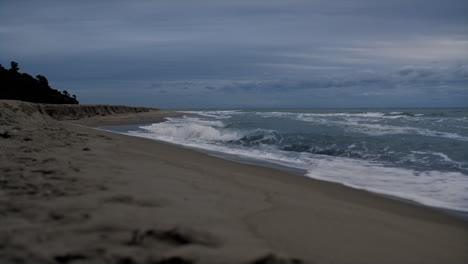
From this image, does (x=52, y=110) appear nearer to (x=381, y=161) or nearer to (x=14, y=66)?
(x=14, y=66)

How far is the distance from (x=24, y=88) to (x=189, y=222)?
29.1 meters

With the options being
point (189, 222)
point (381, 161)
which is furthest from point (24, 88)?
point (189, 222)

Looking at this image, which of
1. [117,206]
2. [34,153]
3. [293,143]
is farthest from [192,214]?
[293,143]

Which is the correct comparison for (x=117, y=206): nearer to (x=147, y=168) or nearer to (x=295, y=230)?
(x=295, y=230)

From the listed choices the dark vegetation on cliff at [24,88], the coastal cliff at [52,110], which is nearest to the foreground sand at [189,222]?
the coastal cliff at [52,110]

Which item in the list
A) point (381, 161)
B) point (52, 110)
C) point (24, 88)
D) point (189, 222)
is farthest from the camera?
point (24, 88)

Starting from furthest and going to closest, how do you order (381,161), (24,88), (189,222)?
1. (24,88)
2. (381,161)
3. (189,222)

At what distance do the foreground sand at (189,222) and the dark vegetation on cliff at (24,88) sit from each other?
24.3m

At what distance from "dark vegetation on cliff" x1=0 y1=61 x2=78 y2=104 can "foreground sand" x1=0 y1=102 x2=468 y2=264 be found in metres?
24.3

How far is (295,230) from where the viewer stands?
9.71 feet

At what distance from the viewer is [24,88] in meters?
27.6

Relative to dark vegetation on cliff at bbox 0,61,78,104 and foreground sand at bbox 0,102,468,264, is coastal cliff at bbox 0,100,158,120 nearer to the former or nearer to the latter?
dark vegetation on cliff at bbox 0,61,78,104

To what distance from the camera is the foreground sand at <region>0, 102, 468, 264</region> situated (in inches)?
90.7

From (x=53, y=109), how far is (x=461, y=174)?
22.7 meters
